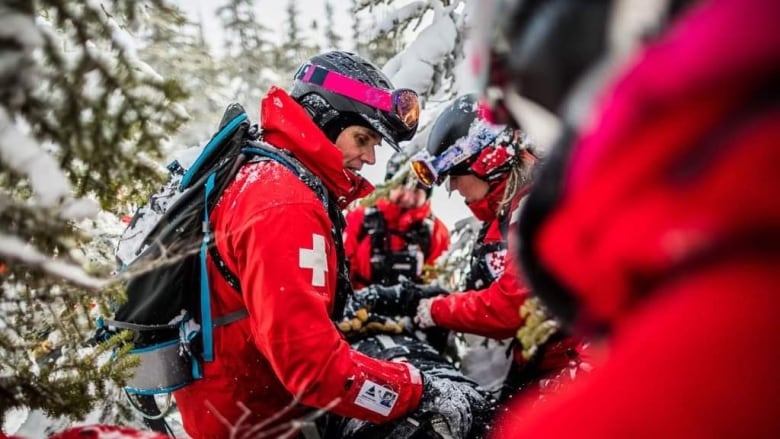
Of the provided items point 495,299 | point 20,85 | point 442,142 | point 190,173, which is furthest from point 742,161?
point 442,142

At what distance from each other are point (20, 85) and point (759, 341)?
158cm

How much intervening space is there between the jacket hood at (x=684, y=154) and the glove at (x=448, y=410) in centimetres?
240

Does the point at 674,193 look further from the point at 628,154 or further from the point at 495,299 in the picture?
the point at 495,299

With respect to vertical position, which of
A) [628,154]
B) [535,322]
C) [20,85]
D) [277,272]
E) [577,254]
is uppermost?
[20,85]

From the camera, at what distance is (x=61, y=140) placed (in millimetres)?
1460

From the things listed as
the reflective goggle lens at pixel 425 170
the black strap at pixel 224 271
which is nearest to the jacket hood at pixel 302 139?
the black strap at pixel 224 271

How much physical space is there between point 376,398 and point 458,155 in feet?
7.75

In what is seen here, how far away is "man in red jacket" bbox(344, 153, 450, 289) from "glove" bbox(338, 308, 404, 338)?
2378 millimetres

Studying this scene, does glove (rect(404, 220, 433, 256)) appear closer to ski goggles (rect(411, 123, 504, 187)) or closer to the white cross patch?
ski goggles (rect(411, 123, 504, 187))

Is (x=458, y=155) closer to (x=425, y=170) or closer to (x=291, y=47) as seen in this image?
(x=425, y=170)

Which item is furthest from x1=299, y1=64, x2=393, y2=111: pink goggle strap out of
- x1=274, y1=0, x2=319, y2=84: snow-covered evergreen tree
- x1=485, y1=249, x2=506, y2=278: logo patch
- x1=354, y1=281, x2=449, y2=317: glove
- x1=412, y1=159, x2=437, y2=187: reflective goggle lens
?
x1=274, y1=0, x2=319, y2=84: snow-covered evergreen tree

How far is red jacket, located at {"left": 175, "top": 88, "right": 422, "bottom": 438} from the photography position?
245cm

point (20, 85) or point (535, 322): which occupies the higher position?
point (20, 85)

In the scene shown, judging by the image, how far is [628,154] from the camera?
720 mm
